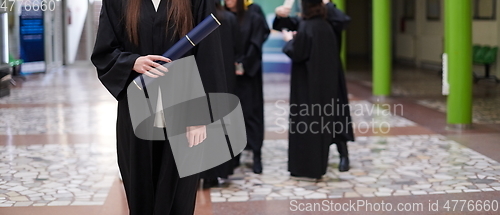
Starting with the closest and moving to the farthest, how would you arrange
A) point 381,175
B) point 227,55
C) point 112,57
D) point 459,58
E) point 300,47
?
1. point 112,57
2. point 300,47
3. point 227,55
4. point 381,175
5. point 459,58

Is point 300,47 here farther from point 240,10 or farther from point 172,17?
point 172,17

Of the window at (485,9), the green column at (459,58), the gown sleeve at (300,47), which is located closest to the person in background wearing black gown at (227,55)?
the gown sleeve at (300,47)

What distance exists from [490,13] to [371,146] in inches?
317

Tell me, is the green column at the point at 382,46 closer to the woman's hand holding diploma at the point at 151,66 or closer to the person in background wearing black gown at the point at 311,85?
the person in background wearing black gown at the point at 311,85

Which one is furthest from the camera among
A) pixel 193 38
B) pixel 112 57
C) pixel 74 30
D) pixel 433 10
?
pixel 74 30

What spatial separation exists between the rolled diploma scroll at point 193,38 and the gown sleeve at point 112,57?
0.11 meters

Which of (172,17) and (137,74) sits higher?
(172,17)

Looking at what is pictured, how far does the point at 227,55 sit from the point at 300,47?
→ 2.02 ft

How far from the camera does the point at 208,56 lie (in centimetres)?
291

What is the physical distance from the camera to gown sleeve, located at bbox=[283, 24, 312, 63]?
5387 mm

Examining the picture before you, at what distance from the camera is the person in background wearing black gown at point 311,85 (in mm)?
5402

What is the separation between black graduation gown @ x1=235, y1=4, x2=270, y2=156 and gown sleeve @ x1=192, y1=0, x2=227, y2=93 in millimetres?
2928

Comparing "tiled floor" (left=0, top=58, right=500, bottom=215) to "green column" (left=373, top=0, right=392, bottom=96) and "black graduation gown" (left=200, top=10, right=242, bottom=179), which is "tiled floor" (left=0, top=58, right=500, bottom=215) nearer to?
"black graduation gown" (left=200, top=10, right=242, bottom=179)

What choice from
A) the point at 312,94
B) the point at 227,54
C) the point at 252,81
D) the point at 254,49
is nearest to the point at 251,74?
the point at 252,81
